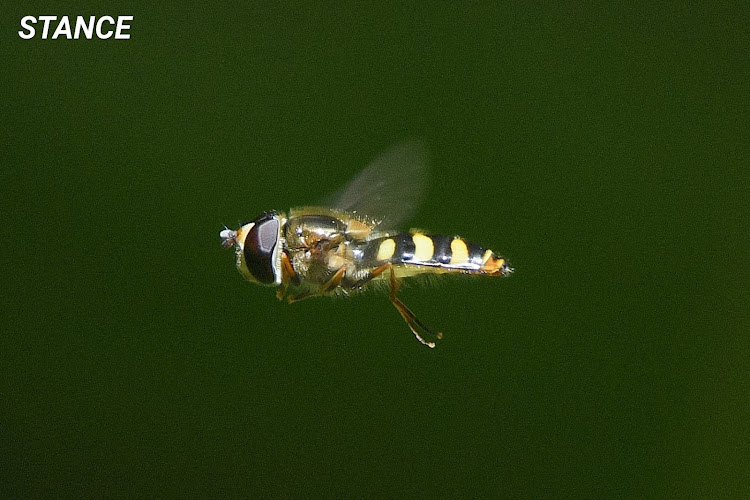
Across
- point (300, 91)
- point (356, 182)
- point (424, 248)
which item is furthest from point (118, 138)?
point (424, 248)

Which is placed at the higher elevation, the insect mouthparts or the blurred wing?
the blurred wing

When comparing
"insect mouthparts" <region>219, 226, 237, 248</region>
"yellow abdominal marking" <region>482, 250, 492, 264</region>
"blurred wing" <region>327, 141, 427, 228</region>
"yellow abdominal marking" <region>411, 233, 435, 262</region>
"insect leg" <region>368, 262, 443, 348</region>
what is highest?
"blurred wing" <region>327, 141, 427, 228</region>

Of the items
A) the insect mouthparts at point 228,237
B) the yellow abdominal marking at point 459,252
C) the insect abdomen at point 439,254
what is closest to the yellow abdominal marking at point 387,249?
the insect abdomen at point 439,254

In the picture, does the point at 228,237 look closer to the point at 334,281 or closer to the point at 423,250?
the point at 334,281

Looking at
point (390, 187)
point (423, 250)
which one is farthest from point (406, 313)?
point (390, 187)

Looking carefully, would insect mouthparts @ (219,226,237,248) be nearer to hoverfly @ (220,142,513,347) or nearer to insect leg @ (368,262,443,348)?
hoverfly @ (220,142,513,347)

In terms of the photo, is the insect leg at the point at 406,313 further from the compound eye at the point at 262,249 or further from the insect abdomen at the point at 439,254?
the compound eye at the point at 262,249

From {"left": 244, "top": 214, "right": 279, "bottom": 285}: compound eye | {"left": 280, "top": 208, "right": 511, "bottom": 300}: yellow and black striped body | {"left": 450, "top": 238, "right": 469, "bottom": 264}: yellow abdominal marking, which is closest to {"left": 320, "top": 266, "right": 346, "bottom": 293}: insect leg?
{"left": 280, "top": 208, "right": 511, "bottom": 300}: yellow and black striped body
